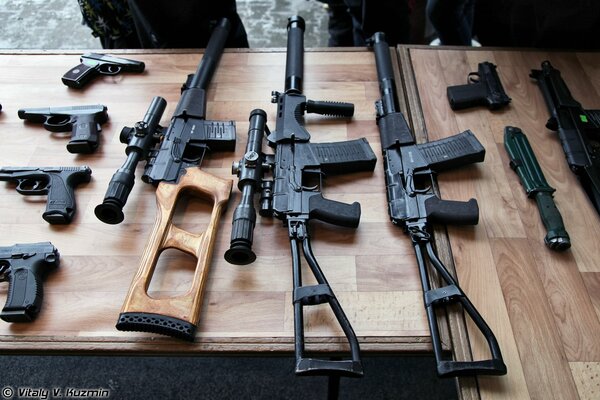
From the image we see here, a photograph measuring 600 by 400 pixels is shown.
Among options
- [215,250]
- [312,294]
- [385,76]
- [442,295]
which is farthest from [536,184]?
[215,250]

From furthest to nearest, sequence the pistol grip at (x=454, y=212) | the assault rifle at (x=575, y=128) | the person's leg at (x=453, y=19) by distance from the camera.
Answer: the person's leg at (x=453, y=19) < the assault rifle at (x=575, y=128) < the pistol grip at (x=454, y=212)

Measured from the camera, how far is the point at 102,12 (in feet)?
7.56

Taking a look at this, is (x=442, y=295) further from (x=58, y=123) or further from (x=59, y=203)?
(x=58, y=123)

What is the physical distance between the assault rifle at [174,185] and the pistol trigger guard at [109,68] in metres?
0.39

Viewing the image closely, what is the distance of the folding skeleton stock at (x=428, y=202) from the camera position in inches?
45.7

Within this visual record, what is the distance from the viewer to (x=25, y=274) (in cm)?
131

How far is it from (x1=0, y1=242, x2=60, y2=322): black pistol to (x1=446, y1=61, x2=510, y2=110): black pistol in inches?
61.5

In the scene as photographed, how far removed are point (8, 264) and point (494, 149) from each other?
1665 mm

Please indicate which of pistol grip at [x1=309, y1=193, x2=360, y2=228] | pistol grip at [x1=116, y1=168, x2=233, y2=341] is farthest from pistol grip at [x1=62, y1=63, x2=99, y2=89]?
pistol grip at [x1=309, y1=193, x2=360, y2=228]

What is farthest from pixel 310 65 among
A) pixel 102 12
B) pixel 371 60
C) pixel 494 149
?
pixel 102 12

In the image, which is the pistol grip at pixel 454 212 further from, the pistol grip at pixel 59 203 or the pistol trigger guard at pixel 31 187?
the pistol trigger guard at pixel 31 187

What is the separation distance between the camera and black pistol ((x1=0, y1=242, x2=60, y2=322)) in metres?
1.25

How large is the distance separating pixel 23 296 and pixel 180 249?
437 mm

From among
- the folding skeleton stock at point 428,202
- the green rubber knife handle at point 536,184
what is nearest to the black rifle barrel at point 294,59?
the folding skeleton stock at point 428,202
